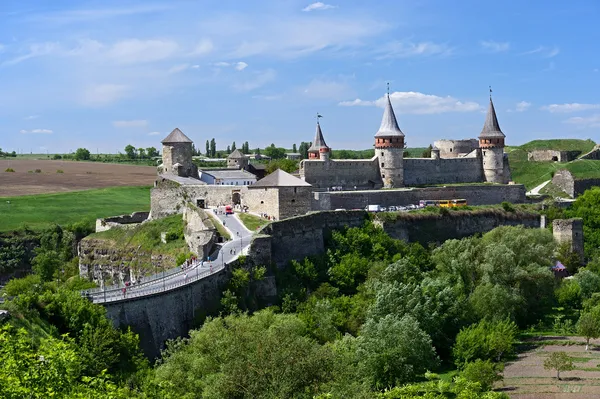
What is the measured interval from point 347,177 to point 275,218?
14.5 m

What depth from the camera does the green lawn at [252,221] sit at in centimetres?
5122

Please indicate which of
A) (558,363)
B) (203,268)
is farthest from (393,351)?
(203,268)

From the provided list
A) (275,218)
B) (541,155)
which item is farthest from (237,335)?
(541,155)

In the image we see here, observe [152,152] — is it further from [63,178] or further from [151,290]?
[151,290]

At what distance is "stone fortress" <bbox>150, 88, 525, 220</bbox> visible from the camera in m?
54.4

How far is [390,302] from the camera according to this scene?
43906 millimetres

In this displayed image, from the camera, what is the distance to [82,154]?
170000mm

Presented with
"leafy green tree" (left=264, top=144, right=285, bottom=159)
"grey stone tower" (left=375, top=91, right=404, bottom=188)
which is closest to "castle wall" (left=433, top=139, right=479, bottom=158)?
"grey stone tower" (left=375, top=91, right=404, bottom=188)

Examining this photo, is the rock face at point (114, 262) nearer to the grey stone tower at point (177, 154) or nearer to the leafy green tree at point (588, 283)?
the grey stone tower at point (177, 154)

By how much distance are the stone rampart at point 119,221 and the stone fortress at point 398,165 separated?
526 inches

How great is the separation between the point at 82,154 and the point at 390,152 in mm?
114017

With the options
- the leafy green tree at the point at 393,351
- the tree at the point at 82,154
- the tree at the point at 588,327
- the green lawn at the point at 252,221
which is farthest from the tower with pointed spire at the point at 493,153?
the tree at the point at 82,154

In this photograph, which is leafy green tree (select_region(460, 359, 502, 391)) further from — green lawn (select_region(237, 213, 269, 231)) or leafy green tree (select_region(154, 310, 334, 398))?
green lawn (select_region(237, 213, 269, 231))

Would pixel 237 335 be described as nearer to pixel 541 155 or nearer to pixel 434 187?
pixel 434 187
